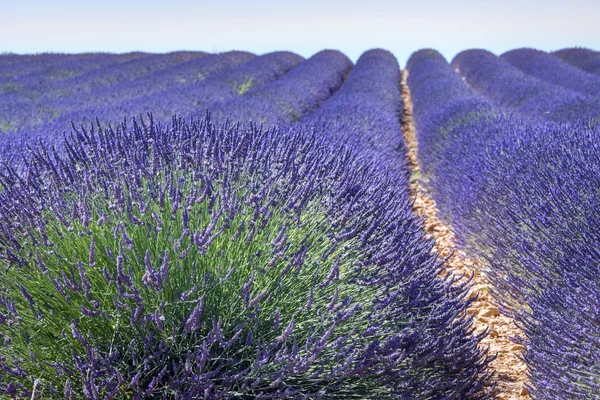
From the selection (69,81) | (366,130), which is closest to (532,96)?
(366,130)

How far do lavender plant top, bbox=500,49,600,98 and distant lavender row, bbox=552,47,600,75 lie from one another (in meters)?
0.66

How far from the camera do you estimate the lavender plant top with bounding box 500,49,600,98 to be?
36.6ft

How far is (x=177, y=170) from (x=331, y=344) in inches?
41.0

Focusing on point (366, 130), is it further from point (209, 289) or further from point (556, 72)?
point (556, 72)

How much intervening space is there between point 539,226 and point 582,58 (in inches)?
749

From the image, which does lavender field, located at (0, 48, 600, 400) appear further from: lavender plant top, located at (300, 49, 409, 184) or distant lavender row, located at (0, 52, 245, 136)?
distant lavender row, located at (0, 52, 245, 136)

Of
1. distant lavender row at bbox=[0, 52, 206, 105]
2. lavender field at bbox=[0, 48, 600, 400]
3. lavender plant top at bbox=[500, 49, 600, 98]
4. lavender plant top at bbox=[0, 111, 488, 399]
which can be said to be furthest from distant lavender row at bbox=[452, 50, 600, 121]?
distant lavender row at bbox=[0, 52, 206, 105]

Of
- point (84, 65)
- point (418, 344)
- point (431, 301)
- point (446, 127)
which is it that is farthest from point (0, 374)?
point (84, 65)

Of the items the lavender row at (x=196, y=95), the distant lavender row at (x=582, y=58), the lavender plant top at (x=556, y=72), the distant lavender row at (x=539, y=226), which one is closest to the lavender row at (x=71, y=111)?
the lavender row at (x=196, y=95)

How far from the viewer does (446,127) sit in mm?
7547

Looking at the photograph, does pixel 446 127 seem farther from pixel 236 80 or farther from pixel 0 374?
pixel 0 374

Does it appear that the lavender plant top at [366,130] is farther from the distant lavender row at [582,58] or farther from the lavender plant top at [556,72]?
the distant lavender row at [582,58]

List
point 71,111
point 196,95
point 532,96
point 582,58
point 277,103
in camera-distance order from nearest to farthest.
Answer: point 71,111 < point 277,103 < point 196,95 < point 532,96 < point 582,58

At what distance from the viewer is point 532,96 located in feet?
31.9
